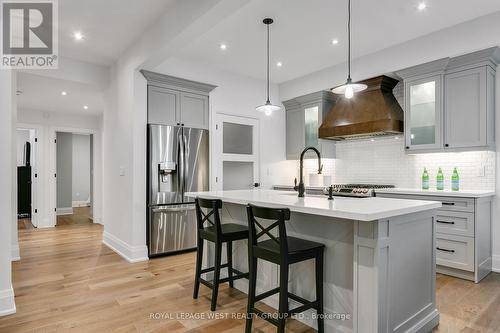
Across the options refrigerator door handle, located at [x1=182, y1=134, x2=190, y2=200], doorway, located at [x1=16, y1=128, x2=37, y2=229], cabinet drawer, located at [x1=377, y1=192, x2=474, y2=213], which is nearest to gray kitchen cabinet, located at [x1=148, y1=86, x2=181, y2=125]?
refrigerator door handle, located at [x1=182, y1=134, x2=190, y2=200]

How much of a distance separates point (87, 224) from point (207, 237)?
5.35 metres

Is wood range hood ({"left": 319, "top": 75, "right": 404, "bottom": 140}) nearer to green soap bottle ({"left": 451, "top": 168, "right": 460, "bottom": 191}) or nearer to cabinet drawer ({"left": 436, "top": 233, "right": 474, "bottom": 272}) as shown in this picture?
green soap bottle ({"left": 451, "top": 168, "right": 460, "bottom": 191})

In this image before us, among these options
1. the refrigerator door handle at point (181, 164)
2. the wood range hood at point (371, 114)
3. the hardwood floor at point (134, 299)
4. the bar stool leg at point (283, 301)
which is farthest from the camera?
the refrigerator door handle at point (181, 164)

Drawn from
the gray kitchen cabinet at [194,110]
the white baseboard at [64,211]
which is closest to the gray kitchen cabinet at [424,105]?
the gray kitchen cabinet at [194,110]

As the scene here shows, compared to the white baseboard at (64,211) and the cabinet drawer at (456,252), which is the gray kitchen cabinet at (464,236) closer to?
the cabinet drawer at (456,252)

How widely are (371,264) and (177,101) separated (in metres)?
3.55

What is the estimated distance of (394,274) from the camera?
1.89 metres

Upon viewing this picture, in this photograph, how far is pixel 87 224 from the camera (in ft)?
22.4

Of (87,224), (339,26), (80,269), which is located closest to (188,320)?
(80,269)

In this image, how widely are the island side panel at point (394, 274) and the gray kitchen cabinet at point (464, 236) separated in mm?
1440

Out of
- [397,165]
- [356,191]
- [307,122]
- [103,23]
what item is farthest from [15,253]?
[397,165]

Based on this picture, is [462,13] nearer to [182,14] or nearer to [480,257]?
[480,257]

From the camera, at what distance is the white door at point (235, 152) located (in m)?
4.95

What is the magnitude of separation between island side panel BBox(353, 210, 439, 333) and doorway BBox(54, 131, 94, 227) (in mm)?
6968
